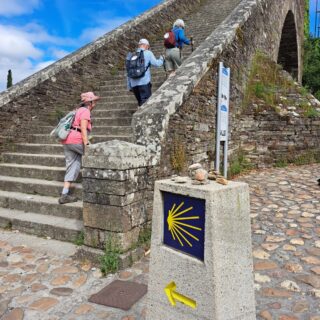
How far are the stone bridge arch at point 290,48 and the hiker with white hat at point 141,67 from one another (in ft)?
41.4

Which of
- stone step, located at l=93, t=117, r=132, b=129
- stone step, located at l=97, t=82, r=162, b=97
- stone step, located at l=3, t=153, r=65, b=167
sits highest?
stone step, located at l=97, t=82, r=162, b=97

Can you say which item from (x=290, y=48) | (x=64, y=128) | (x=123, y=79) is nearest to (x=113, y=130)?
(x=64, y=128)

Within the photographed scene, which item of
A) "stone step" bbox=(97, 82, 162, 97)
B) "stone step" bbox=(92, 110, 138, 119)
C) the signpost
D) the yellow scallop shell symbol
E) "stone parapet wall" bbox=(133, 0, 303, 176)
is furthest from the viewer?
"stone step" bbox=(97, 82, 162, 97)

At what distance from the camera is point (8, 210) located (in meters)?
4.65

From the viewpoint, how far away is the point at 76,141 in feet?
13.9

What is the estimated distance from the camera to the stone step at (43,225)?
12.9 ft

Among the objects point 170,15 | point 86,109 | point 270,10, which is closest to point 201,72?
point 86,109

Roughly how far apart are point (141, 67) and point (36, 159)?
2.34m

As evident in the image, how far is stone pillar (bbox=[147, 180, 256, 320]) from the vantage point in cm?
183

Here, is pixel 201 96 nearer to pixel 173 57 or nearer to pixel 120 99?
pixel 173 57

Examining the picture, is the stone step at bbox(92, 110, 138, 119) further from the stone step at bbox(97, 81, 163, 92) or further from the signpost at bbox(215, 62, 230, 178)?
the signpost at bbox(215, 62, 230, 178)

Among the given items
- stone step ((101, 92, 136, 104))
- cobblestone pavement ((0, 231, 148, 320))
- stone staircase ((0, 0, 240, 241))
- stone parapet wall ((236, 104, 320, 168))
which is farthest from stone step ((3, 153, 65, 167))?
stone parapet wall ((236, 104, 320, 168))

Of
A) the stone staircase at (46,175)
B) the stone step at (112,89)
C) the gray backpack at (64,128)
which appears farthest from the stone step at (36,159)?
the stone step at (112,89)

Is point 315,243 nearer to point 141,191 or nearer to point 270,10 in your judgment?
point 141,191
